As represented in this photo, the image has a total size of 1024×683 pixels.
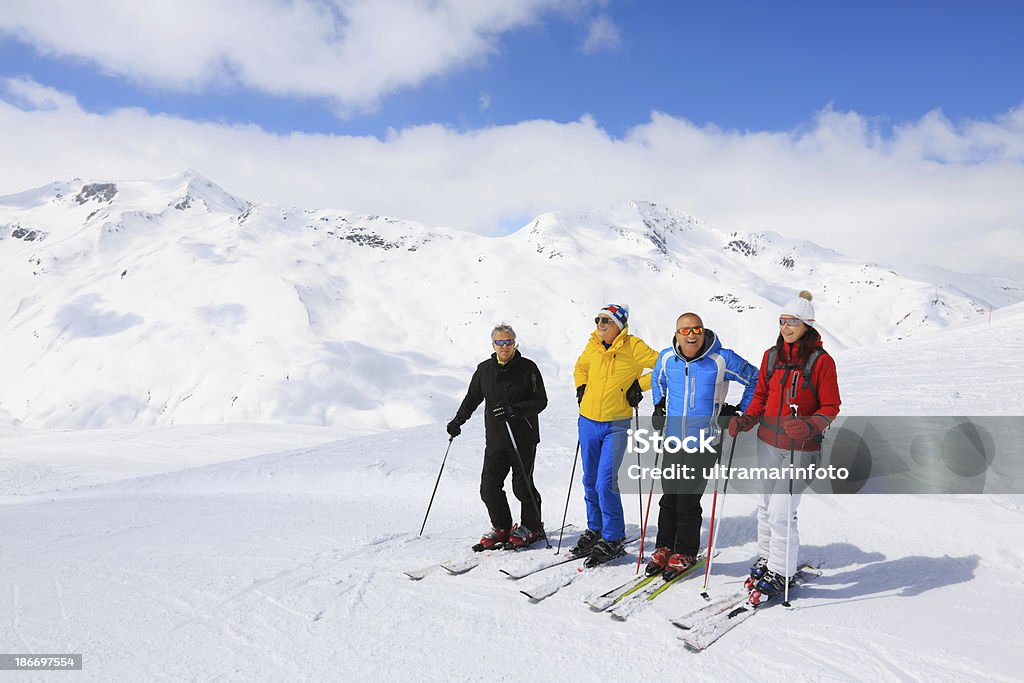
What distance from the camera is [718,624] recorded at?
4.23m

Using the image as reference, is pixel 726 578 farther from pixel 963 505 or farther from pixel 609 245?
pixel 609 245

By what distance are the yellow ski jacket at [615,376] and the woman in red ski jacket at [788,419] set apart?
106cm

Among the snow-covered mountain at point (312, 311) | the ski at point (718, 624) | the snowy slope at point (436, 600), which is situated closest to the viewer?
the snowy slope at point (436, 600)

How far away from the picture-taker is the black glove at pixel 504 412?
6.20 m

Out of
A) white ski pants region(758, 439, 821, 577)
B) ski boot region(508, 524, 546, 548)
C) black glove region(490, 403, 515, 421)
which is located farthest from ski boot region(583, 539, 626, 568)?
black glove region(490, 403, 515, 421)

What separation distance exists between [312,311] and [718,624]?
11787cm

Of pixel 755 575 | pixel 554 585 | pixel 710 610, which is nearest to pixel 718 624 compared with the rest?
pixel 710 610

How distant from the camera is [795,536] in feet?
15.5

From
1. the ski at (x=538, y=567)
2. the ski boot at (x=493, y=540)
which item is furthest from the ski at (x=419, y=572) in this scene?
the ski at (x=538, y=567)

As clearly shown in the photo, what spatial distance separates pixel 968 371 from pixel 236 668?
17283mm

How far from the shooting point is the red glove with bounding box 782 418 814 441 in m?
4.41

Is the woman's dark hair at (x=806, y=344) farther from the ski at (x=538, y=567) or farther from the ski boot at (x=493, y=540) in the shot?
the ski boot at (x=493, y=540)

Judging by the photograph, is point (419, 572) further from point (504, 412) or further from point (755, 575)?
point (755, 575)

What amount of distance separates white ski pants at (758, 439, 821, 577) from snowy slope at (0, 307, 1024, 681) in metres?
0.37
